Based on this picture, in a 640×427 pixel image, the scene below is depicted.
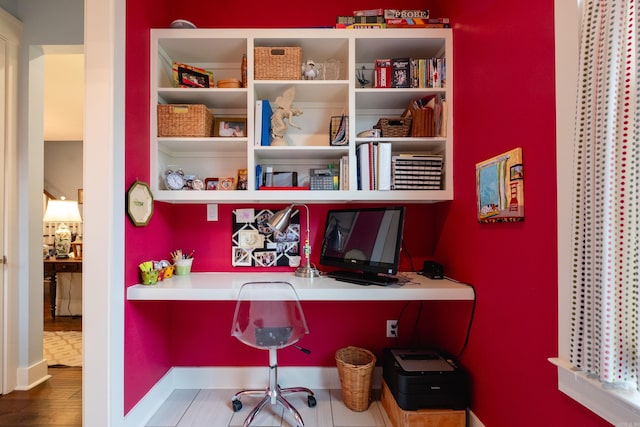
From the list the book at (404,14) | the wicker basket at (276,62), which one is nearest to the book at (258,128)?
the wicker basket at (276,62)

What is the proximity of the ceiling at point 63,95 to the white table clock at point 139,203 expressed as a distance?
149 cm

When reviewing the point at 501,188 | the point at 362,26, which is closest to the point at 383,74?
the point at 362,26

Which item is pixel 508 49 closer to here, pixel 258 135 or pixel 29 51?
pixel 258 135

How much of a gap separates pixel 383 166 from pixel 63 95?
13.3 ft

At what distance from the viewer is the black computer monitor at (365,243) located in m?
1.68

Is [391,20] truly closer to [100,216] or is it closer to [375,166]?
[375,166]

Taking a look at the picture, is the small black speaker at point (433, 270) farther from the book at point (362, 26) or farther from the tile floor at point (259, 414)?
the book at point (362, 26)

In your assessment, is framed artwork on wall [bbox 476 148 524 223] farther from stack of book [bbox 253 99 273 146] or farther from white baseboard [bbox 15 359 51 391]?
white baseboard [bbox 15 359 51 391]

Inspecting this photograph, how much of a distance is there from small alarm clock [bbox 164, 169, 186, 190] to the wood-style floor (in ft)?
4.93

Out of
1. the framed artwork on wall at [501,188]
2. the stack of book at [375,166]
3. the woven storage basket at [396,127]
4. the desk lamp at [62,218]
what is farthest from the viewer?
the desk lamp at [62,218]

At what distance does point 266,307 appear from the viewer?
1.67 meters

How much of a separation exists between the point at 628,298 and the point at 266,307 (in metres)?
1.45

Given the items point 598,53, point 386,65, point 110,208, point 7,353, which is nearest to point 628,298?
point 598,53

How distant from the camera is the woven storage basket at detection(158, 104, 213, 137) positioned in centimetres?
187
